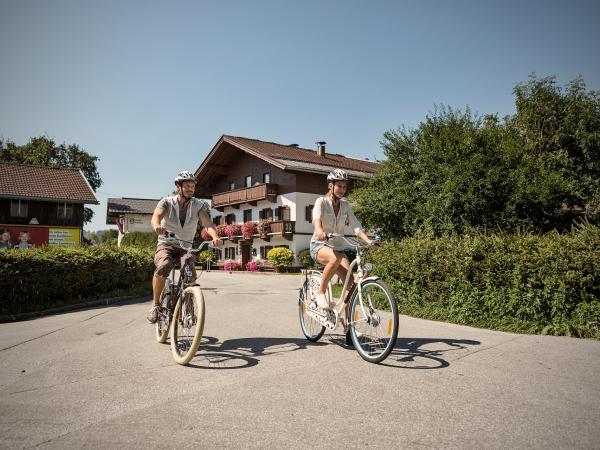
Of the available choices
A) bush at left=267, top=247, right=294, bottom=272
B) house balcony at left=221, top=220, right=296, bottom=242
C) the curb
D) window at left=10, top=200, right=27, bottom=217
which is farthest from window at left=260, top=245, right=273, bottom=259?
the curb

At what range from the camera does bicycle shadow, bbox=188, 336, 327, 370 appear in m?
4.61

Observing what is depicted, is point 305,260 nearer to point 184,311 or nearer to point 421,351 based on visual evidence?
point 421,351

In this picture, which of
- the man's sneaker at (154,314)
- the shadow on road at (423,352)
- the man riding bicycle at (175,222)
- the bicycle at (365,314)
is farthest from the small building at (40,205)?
the shadow on road at (423,352)

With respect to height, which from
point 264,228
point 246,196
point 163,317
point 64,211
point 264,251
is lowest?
point 163,317

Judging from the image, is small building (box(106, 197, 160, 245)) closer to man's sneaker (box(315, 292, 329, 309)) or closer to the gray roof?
the gray roof

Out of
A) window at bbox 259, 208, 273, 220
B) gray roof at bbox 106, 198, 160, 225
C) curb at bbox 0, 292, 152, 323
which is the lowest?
curb at bbox 0, 292, 152, 323

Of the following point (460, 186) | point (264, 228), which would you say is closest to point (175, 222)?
point (460, 186)

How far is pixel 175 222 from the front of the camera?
5.54 m

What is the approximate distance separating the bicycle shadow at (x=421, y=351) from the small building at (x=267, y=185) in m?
25.4

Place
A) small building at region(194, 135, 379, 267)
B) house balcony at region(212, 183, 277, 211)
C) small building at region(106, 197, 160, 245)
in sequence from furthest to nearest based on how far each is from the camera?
small building at region(106, 197, 160, 245)
house balcony at region(212, 183, 277, 211)
small building at region(194, 135, 379, 267)

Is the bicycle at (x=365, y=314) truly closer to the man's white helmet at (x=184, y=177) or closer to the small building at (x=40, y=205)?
the man's white helmet at (x=184, y=177)

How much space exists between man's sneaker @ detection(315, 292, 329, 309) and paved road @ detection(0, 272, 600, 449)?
1.78 ft

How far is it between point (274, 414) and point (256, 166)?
35.4 meters

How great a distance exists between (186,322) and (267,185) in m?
30.2
